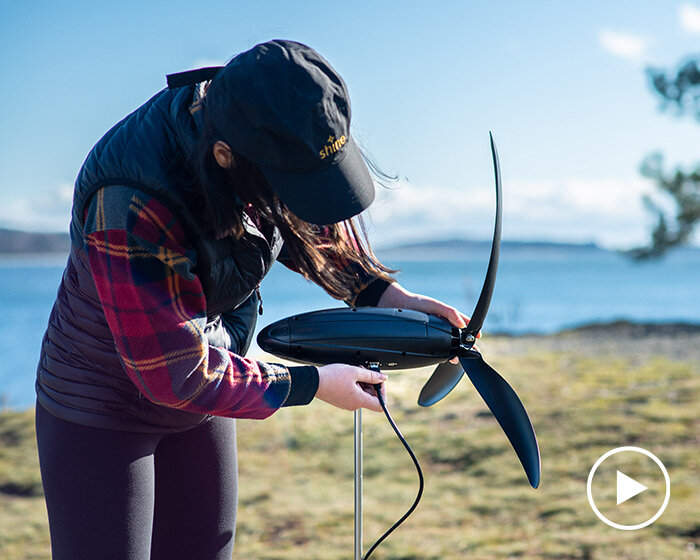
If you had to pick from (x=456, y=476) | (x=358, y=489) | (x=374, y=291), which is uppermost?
(x=374, y=291)

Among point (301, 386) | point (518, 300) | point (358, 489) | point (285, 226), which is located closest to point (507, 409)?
point (358, 489)

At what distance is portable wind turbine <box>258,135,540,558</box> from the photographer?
4.68 feet

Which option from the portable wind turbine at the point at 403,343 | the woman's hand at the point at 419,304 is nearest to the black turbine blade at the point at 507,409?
the portable wind turbine at the point at 403,343

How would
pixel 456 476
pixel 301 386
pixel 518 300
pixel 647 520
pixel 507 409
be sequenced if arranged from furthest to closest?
pixel 518 300 < pixel 456 476 < pixel 647 520 < pixel 507 409 < pixel 301 386

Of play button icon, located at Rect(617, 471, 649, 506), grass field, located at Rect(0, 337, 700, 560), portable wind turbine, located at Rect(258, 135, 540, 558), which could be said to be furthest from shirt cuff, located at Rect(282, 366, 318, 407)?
play button icon, located at Rect(617, 471, 649, 506)

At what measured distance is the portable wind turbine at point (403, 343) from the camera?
1427mm

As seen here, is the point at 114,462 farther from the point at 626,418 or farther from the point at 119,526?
the point at 626,418

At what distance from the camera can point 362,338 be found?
1418 mm

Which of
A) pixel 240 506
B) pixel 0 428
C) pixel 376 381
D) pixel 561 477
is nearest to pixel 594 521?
pixel 561 477

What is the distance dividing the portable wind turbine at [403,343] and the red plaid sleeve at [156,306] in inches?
9.4

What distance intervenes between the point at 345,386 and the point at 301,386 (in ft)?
0.28

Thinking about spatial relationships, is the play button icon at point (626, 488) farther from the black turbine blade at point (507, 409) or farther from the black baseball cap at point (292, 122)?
the black baseball cap at point (292, 122)

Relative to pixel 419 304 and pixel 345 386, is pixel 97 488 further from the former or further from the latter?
pixel 419 304

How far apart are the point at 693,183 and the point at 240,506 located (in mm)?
4993
